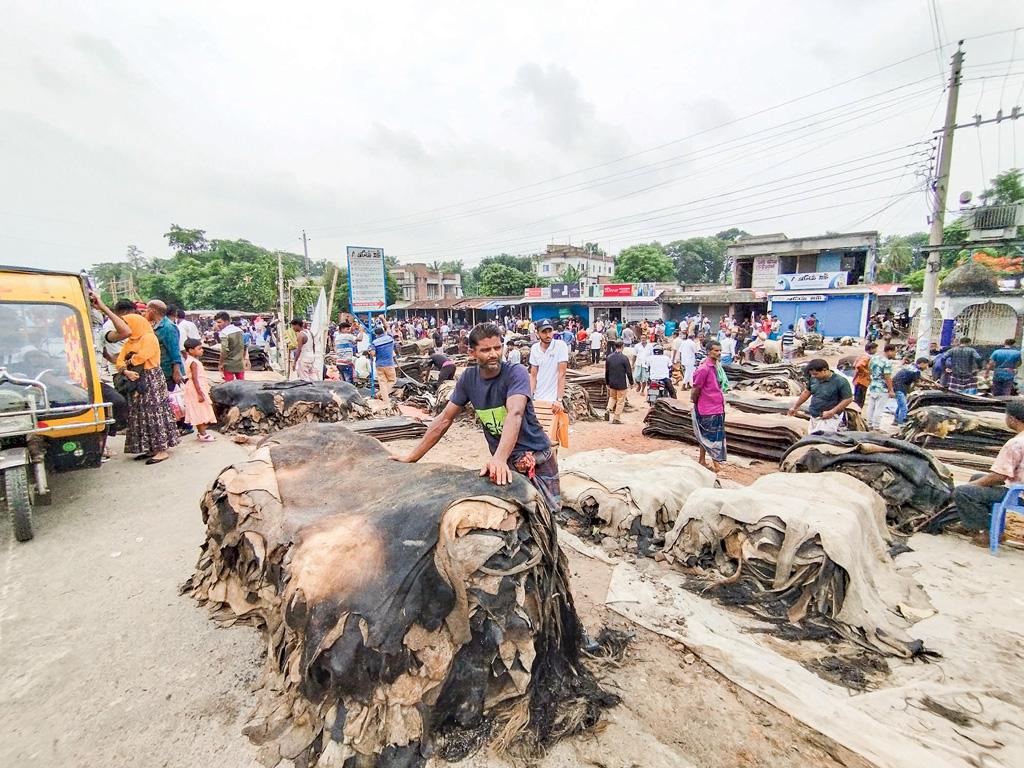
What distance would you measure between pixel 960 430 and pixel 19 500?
1135 centimetres

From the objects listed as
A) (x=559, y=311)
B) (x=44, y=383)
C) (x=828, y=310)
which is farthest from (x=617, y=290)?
(x=44, y=383)

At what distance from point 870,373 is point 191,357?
11.7m

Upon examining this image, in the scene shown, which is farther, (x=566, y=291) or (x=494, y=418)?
(x=566, y=291)

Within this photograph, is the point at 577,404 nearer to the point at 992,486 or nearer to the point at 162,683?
the point at 992,486

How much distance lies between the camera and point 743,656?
2.70 metres

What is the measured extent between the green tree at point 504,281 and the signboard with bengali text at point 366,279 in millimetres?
30254

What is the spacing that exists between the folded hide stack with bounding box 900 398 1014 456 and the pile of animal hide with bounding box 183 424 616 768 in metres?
7.89

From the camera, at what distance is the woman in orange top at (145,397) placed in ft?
18.2

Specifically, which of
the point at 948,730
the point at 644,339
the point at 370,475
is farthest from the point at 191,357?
the point at 644,339

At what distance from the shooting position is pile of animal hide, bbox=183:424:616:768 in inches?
72.9

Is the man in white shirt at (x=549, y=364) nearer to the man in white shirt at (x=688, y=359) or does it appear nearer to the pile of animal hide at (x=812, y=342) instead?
the man in white shirt at (x=688, y=359)

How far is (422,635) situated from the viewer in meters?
1.90

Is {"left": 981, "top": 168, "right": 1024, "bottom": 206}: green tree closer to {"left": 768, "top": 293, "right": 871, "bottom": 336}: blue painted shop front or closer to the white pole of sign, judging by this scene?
{"left": 768, "top": 293, "right": 871, "bottom": 336}: blue painted shop front

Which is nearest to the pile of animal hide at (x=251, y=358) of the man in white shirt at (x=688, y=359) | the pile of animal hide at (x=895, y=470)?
A: the man in white shirt at (x=688, y=359)
